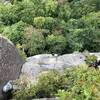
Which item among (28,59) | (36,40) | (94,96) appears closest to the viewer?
(94,96)

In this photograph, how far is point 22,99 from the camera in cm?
800

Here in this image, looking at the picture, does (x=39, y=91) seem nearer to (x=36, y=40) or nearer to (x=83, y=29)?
(x=36, y=40)

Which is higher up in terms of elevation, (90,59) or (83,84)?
(83,84)

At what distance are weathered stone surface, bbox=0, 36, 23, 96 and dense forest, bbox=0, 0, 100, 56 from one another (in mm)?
1176

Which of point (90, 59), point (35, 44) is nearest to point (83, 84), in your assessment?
point (90, 59)

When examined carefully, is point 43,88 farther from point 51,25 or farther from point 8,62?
point 51,25

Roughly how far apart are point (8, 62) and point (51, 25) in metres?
3.08

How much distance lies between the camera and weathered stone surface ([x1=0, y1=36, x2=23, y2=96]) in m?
8.49

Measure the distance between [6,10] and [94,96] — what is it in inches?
250

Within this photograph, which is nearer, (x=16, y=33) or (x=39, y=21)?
(x=16, y=33)

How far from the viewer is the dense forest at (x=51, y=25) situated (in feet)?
35.7

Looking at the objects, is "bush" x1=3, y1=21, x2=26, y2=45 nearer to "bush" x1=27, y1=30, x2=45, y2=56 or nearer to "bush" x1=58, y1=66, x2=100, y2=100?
"bush" x1=27, y1=30, x2=45, y2=56

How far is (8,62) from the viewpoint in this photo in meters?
8.70

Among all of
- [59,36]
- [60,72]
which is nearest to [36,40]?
[59,36]
